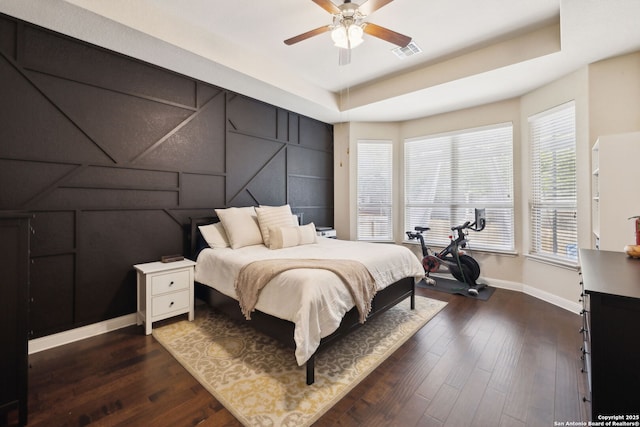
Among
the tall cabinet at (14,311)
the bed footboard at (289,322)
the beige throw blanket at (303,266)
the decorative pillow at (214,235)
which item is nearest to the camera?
the tall cabinet at (14,311)

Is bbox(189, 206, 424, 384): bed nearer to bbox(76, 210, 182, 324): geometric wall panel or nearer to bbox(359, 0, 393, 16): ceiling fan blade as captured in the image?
bbox(76, 210, 182, 324): geometric wall panel

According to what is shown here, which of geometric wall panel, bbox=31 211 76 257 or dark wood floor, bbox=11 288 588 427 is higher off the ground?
geometric wall panel, bbox=31 211 76 257

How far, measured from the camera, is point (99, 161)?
8.59 feet

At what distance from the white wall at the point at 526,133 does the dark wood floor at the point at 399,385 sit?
3.57ft

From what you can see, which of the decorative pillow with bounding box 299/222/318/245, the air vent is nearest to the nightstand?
the decorative pillow with bounding box 299/222/318/245

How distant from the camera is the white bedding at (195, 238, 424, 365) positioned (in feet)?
5.89

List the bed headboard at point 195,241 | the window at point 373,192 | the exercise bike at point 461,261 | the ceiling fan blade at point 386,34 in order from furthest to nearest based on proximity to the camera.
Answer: the window at point 373,192, the exercise bike at point 461,261, the bed headboard at point 195,241, the ceiling fan blade at point 386,34

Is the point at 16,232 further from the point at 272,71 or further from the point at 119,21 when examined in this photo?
the point at 272,71

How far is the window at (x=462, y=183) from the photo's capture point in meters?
4.10

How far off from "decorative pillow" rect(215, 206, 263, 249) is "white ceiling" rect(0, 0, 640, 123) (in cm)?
169

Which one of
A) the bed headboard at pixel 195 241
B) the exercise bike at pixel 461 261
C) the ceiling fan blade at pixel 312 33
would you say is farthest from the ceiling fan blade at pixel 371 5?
the exercise bike at pixel 461 261

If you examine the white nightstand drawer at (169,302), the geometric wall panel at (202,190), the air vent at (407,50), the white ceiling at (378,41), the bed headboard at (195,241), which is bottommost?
the white nightstand drawer at (169,302)

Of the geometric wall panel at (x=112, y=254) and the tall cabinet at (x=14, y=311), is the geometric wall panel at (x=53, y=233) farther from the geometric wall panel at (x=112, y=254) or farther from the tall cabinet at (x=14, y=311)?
the tall cabinet at (x=14, y=311)

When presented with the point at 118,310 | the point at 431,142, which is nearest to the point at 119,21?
the point at 118,310
